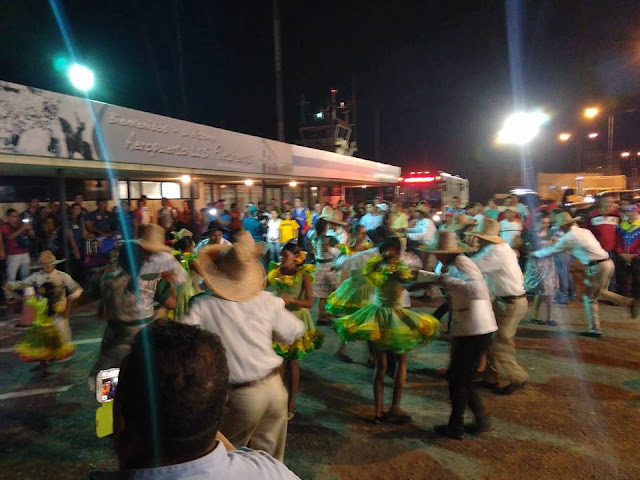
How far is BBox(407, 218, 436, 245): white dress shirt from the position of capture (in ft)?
37.0

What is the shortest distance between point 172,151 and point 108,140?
88.7 inches

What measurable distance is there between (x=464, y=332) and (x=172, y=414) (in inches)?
139

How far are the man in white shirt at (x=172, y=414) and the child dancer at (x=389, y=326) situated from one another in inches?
125

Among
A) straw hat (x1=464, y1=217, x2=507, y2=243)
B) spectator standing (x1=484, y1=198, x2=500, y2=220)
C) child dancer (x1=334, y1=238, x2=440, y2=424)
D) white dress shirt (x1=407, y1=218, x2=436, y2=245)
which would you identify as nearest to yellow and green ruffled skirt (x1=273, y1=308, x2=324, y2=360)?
child dancer (x1=334, y1=238, x2=440, y2=424)

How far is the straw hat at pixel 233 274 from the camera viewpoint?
3.03 meters

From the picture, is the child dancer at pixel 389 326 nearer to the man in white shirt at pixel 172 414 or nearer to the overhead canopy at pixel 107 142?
the man in white shirt at pixel 172 414

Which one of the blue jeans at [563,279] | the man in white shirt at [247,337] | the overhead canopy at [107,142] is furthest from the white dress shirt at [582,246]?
the overhead canopy at [107,142]

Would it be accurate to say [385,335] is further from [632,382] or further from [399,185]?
[399,185]

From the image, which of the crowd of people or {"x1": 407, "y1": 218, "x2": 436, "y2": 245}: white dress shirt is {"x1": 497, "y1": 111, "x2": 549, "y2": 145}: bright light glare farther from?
the crowd of people

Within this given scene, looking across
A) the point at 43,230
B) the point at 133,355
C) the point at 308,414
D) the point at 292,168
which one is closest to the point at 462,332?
the point at 308,414

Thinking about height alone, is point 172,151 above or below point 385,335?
above

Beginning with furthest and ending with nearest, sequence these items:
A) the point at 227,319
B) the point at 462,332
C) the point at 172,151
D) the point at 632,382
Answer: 1. the point at 172,151
2. the point at 632,382
3. the point at 462,332
4. the point at 227,319

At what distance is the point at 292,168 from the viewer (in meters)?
19.1

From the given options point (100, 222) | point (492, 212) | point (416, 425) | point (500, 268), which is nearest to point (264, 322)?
point (416, 425)
